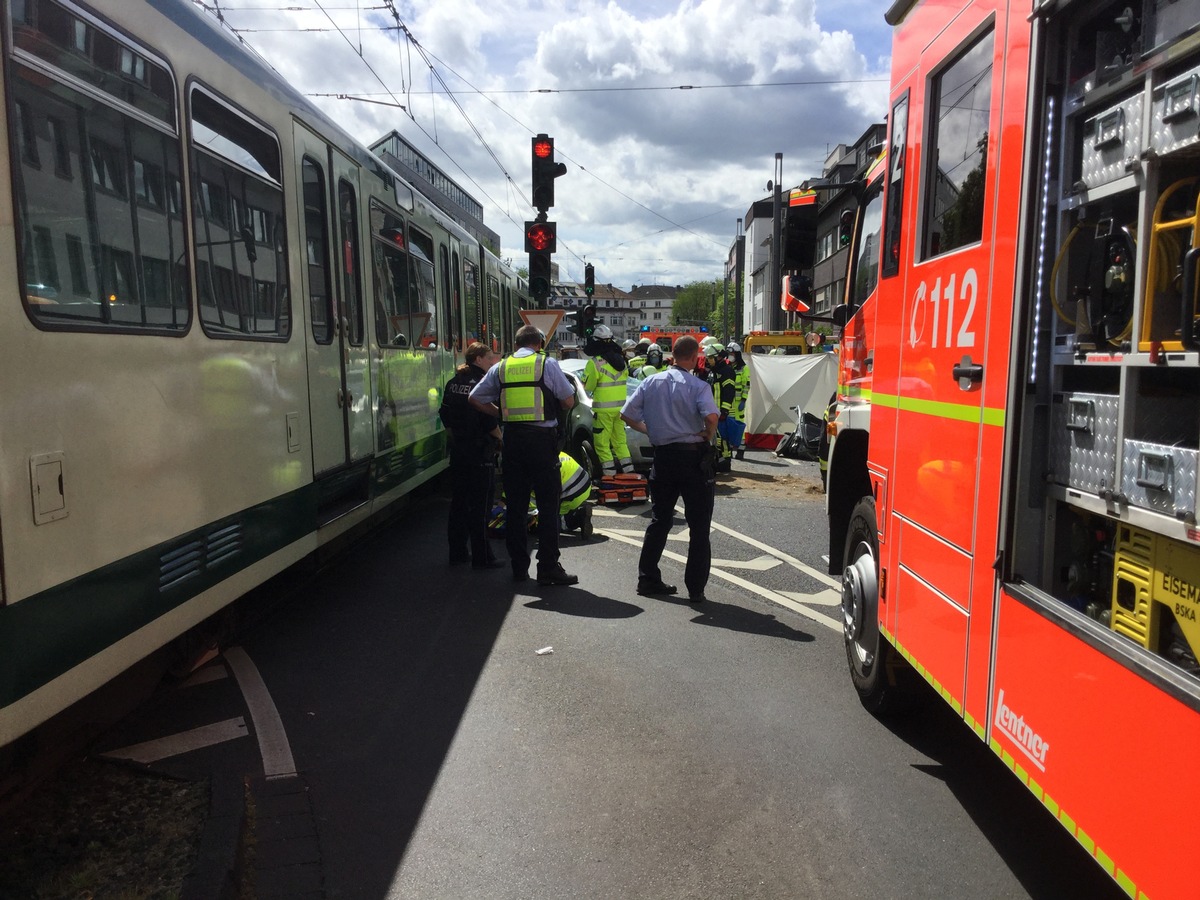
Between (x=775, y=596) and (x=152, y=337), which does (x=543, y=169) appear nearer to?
(x=775, y=596)

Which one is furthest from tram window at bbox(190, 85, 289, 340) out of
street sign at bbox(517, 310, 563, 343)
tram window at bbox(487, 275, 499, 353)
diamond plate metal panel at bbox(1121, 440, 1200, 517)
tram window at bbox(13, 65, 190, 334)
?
tram window at bbox(487, 275, 499, 353)

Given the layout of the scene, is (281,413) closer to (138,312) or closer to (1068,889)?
(138,312)

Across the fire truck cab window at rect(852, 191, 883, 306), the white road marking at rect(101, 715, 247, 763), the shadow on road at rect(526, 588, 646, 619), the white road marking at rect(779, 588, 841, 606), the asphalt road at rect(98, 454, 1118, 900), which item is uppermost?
the fire truck cab window at rect(852, 191, 883, 306)

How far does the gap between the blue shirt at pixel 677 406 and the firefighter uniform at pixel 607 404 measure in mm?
3255

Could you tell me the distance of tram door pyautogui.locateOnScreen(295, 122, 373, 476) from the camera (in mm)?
5418

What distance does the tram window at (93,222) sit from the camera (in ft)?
9.18

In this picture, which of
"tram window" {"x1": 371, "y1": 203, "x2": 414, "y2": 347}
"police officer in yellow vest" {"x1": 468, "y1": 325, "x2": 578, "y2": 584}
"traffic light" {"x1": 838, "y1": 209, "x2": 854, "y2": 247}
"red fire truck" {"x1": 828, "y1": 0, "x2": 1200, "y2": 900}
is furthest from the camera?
"tram window" {"x1": 371, "y1": 203, "x2": 414, "y2": 347}

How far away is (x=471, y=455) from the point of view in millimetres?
7156

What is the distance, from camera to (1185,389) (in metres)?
2.18

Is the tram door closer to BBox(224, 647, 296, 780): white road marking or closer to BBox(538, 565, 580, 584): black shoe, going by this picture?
BBox(224, 647, 296, 780): white road marking

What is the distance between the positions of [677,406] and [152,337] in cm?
364

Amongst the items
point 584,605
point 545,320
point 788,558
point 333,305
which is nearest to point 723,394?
point 545,320

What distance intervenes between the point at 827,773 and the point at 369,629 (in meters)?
3.07

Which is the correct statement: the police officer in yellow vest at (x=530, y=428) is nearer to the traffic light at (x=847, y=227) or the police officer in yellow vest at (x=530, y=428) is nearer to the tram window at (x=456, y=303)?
the traffic light at (x=847, y=227)
